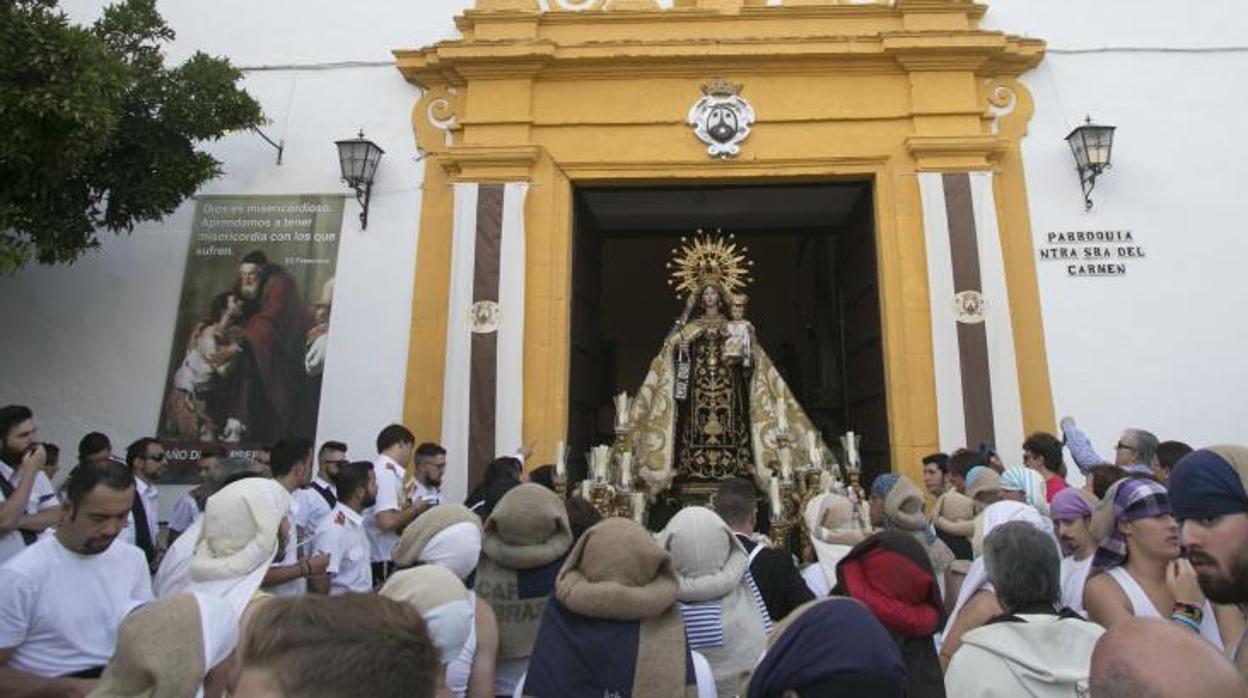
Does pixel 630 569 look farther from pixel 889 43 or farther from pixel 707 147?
pixel 889 43

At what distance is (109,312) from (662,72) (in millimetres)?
5752

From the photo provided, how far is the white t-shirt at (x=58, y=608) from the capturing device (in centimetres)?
254

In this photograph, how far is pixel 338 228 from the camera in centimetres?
792

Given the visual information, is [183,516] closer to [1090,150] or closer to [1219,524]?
[1219,524]

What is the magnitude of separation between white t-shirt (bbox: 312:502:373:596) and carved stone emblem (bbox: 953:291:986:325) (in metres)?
5.46

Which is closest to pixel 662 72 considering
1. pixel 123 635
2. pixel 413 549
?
pixel 413 549

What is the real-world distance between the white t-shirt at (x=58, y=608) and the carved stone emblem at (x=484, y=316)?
4.83 meters

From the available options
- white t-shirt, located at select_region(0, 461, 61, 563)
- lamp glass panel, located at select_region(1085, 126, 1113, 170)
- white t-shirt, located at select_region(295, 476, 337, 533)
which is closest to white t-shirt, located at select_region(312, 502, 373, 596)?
white t-shirt, located at select_region(295, 476, 337, 533)

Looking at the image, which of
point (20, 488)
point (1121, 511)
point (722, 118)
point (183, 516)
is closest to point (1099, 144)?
point (722, 118)

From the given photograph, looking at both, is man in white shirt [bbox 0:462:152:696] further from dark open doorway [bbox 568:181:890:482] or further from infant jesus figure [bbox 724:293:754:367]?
infant jesus figure [bbox 724:293:754:367]

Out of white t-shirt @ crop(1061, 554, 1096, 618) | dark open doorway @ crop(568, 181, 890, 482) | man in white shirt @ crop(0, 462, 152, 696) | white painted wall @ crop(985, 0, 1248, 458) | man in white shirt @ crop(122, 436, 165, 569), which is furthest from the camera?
dark open doorway @ crop(568, 181, 890, 482)

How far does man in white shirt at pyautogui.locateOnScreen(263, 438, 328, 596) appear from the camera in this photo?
11.6 feet

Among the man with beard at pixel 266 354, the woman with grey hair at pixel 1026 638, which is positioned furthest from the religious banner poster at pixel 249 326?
the woman with grey hair at pixel 1026 638

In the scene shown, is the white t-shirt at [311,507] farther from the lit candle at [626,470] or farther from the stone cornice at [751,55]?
the stone cornice at [751,55]
